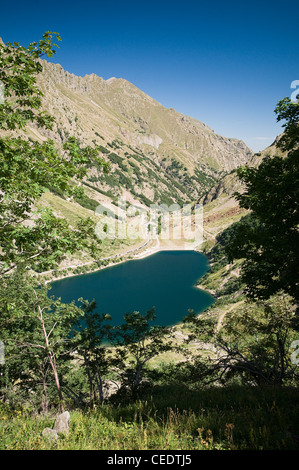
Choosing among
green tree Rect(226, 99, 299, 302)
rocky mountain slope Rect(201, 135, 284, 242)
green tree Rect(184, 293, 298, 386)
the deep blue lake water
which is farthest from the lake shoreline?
green tree Rect(226, 99, 299, 302)

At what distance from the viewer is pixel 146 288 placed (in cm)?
8156

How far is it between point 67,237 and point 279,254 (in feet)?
24.9

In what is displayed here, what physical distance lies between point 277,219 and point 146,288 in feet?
249

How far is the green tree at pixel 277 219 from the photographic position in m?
7.84

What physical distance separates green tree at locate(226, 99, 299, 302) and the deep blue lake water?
48706mm

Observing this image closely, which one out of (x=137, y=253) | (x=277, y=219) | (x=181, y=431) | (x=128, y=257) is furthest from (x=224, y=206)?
(x=181, y=431)

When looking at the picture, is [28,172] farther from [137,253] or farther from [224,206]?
[224,206]

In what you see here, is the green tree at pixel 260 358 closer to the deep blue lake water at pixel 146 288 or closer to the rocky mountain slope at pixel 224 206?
the deep blue lake water at pixel 146 288

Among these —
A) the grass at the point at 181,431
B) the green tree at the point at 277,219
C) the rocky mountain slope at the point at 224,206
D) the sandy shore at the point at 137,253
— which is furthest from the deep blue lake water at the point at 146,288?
the grass at the point at 181,431

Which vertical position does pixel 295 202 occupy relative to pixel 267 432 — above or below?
above

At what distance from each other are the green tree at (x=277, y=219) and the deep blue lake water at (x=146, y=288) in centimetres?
4871
